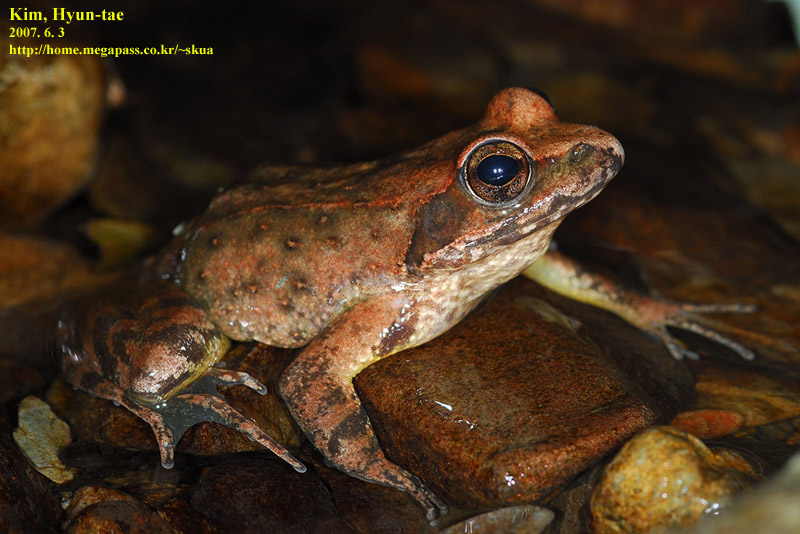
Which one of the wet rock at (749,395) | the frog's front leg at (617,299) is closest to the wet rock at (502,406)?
the frog's front leg at (617,299)

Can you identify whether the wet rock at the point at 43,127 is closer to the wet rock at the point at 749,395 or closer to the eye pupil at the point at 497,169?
the eye pupil at the point at 497,169

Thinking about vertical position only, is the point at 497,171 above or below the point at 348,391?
above

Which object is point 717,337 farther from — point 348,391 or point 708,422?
point 348,391

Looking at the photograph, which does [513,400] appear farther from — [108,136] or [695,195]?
[108,136]

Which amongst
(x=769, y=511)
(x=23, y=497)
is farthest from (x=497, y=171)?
(x=23, y=497)

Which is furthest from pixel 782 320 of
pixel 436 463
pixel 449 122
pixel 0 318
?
pixel 0 318

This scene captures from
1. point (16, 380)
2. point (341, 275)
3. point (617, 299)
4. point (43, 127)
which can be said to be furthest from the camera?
point (43, 127)

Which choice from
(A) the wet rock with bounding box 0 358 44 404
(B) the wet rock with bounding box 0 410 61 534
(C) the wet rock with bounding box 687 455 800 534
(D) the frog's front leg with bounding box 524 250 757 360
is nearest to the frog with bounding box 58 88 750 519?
(D) the frog's front leg with bounding box 524 250 757 360
